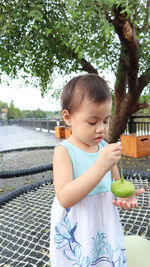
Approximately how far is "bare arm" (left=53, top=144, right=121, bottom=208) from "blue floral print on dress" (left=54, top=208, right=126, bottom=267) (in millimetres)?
153

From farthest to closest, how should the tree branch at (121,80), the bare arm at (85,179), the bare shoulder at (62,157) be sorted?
the tree branch at (121,80) < the bare shoulder at (62,157) < the bare arm at (85,179)

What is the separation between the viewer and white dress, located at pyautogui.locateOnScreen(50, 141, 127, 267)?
0.90 m

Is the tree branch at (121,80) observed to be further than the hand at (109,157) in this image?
Yes

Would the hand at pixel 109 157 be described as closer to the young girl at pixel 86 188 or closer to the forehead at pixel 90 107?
the young girl at pixel 86 188

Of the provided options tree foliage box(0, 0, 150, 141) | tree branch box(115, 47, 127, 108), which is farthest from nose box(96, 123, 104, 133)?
tree branch box(115, 47, 127, 108)

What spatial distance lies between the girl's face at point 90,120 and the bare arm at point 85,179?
86 mm

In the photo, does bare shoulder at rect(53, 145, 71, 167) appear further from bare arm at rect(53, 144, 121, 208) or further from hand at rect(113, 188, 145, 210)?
hand at rect(113, 188, 145, 210)

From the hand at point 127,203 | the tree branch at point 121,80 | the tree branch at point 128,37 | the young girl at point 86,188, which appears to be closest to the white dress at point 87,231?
the young girl at point 86,188

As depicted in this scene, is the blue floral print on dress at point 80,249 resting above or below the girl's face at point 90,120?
below

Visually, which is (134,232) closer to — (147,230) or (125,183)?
(147,230)

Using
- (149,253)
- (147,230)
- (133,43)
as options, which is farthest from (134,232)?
(133,43)

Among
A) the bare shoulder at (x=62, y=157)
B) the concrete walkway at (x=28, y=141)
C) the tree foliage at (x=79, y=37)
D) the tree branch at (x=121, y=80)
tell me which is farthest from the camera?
the concrete walkway at (x=28, y=141)

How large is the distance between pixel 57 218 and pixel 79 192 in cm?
26

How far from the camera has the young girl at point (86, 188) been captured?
2.58ft
